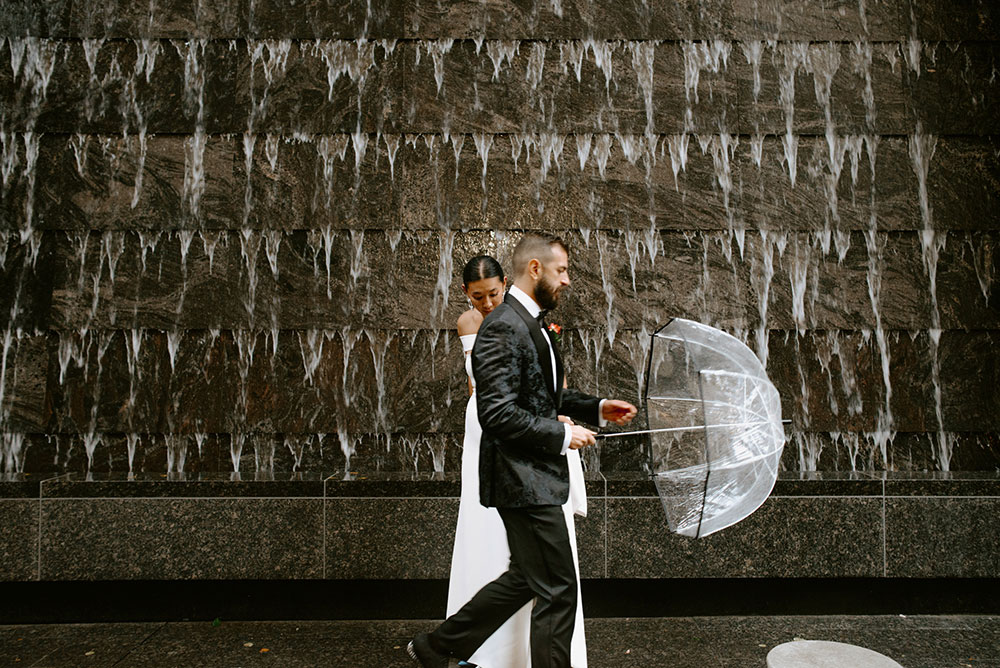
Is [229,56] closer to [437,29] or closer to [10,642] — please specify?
[437,29]

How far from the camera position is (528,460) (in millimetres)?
2836

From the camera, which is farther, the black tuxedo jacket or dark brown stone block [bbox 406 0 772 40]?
dark brown stone block [bbox 406 0 772 40]

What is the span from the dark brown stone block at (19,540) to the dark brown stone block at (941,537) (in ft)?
19.2

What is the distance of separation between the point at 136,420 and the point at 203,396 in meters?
0.66

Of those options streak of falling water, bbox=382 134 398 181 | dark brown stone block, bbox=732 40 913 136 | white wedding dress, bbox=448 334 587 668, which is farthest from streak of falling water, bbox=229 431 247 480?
dark brown stone block, bbox=732 40 913 136

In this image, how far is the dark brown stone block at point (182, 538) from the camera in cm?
438

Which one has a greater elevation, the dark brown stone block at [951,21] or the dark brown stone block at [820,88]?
the dark brown stone block at [951,21]

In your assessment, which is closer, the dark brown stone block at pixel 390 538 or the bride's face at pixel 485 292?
the bride's face at pixel 485 292

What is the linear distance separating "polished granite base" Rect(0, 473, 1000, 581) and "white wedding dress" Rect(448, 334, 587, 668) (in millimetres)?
896

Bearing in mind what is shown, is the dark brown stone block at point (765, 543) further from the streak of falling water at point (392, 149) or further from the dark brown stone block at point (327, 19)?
the dark brown stone block at point (327, 19)

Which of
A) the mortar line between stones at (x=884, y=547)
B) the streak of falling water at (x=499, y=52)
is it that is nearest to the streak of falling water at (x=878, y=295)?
the mortar line between stones at (x=884, y=547)

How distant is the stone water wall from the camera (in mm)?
6172

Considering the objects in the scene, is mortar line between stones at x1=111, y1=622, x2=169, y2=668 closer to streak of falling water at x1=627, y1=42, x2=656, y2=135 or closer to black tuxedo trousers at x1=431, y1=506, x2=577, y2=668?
black tuxedo trousers at x1=431, y1=506, x2=577, y2=668

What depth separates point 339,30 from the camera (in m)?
6.57
